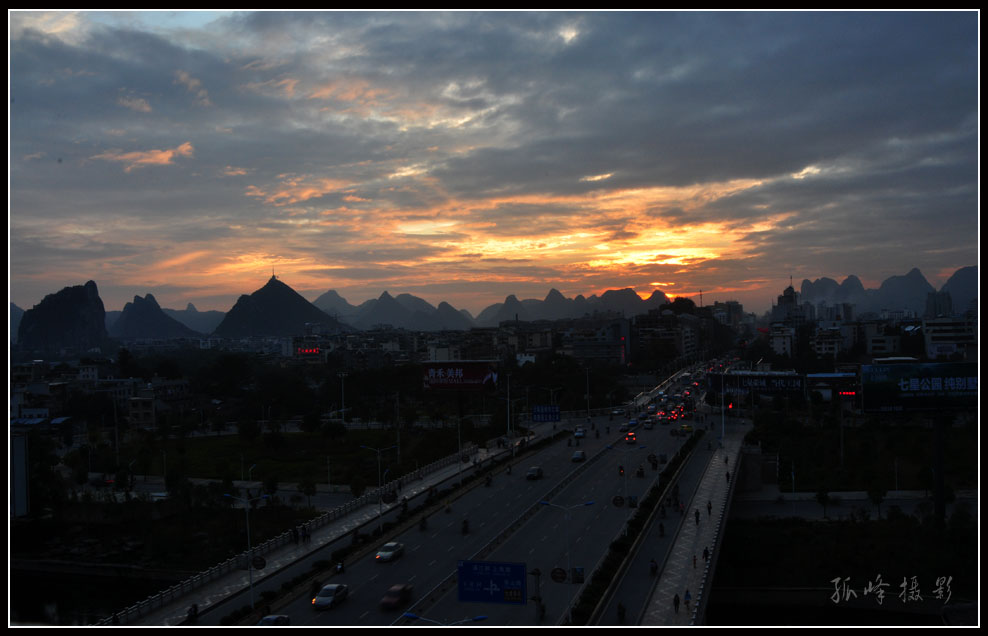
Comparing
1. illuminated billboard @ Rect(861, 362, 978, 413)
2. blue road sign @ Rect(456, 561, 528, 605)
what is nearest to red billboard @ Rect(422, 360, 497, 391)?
illuminated billboard @ Rect(861, 362, 978, 413)

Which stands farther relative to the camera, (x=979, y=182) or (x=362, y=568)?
(x=362, y=568)

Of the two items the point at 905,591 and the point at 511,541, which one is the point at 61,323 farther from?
the point at 905,591

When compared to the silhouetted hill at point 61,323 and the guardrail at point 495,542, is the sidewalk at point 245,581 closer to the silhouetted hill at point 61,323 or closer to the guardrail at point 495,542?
the guardrail at point 495,542

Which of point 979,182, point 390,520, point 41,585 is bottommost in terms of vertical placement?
point 41,585

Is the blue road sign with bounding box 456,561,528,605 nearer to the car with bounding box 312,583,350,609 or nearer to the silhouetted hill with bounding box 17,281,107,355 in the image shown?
the car with bounding box 312,583,350,609

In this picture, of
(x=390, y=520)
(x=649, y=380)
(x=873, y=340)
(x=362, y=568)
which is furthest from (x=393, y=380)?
(x=873, y=340)

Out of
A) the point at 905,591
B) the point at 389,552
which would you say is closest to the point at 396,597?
the point at 389,552

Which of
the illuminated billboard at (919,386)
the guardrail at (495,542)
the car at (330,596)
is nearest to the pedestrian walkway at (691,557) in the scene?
the guardrail at (495,542)

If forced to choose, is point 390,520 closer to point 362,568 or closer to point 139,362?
point 362,568
